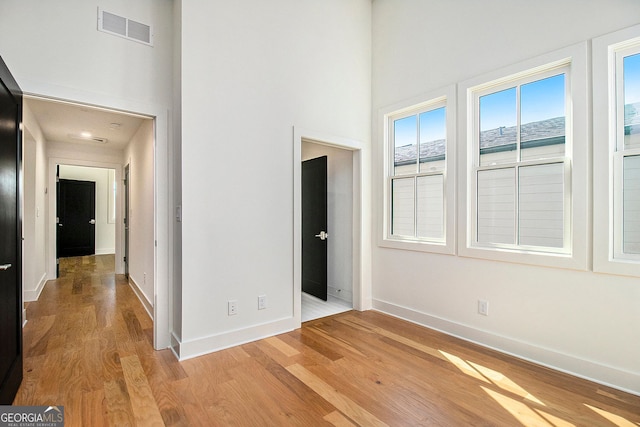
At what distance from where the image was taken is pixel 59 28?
2.34 m

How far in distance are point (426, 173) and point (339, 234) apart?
5.02 ft

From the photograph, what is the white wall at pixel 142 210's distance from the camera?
3.78 metres

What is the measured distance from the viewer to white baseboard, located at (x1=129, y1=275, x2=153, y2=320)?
3.69 m

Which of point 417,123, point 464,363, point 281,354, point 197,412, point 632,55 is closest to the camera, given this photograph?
point 197,412

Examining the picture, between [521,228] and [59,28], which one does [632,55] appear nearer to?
[521,228]

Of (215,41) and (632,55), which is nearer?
(632,55)

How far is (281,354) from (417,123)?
2824 mm

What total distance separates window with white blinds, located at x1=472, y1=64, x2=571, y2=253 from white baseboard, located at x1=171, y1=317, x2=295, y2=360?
2.12 metres

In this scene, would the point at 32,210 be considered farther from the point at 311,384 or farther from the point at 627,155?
the point at 627,155

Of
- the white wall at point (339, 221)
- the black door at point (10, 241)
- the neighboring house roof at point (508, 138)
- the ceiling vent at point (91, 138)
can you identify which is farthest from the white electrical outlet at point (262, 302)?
the ceiling vent at point (91, 138)

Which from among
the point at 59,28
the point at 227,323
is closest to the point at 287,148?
the point at 227,323

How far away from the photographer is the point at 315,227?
4391 mm

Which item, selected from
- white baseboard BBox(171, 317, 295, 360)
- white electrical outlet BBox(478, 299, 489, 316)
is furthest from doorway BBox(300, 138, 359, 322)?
white electrical outlet BBox(478, 299, 489, 316)

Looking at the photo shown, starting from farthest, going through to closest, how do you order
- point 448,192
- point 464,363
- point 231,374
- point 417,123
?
point 417,123 < point 448,192 < point 464,363 < point 231,374
